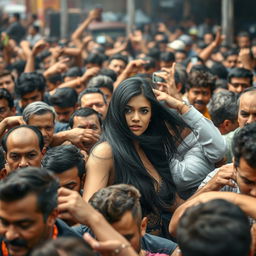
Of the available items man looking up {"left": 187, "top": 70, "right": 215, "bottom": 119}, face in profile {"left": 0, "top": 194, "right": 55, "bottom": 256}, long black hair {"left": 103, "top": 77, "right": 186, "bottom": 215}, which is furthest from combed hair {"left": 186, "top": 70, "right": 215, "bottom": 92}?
face in profile {"left": 0, "top": 194, "right": 55, "bottom": 256}

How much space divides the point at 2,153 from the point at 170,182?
1.26m

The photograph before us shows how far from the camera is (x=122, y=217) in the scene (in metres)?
3.62

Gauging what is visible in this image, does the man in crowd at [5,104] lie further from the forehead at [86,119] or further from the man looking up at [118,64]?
the man looking up at [118,64]

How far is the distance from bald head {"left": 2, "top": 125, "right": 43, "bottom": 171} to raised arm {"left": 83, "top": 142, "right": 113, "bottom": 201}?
574 millimetres

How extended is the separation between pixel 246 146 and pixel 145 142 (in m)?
1.25

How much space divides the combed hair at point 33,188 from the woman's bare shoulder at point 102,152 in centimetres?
125

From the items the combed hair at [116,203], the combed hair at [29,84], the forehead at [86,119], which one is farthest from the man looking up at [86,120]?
the combed hair at [116,203]

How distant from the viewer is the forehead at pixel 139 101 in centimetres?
489

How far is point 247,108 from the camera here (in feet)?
17.9

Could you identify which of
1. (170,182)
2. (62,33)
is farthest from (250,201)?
(62,33)

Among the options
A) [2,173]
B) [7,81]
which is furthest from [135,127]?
[7,81]

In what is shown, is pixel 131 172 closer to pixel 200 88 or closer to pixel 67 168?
pixel 67 168

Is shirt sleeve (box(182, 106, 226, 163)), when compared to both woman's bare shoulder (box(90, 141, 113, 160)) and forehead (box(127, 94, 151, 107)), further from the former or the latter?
woman's bare shoulder (box(90, 141, 113, 160))

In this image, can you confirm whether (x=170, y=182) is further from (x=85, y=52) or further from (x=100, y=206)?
(x=85, y=52)
